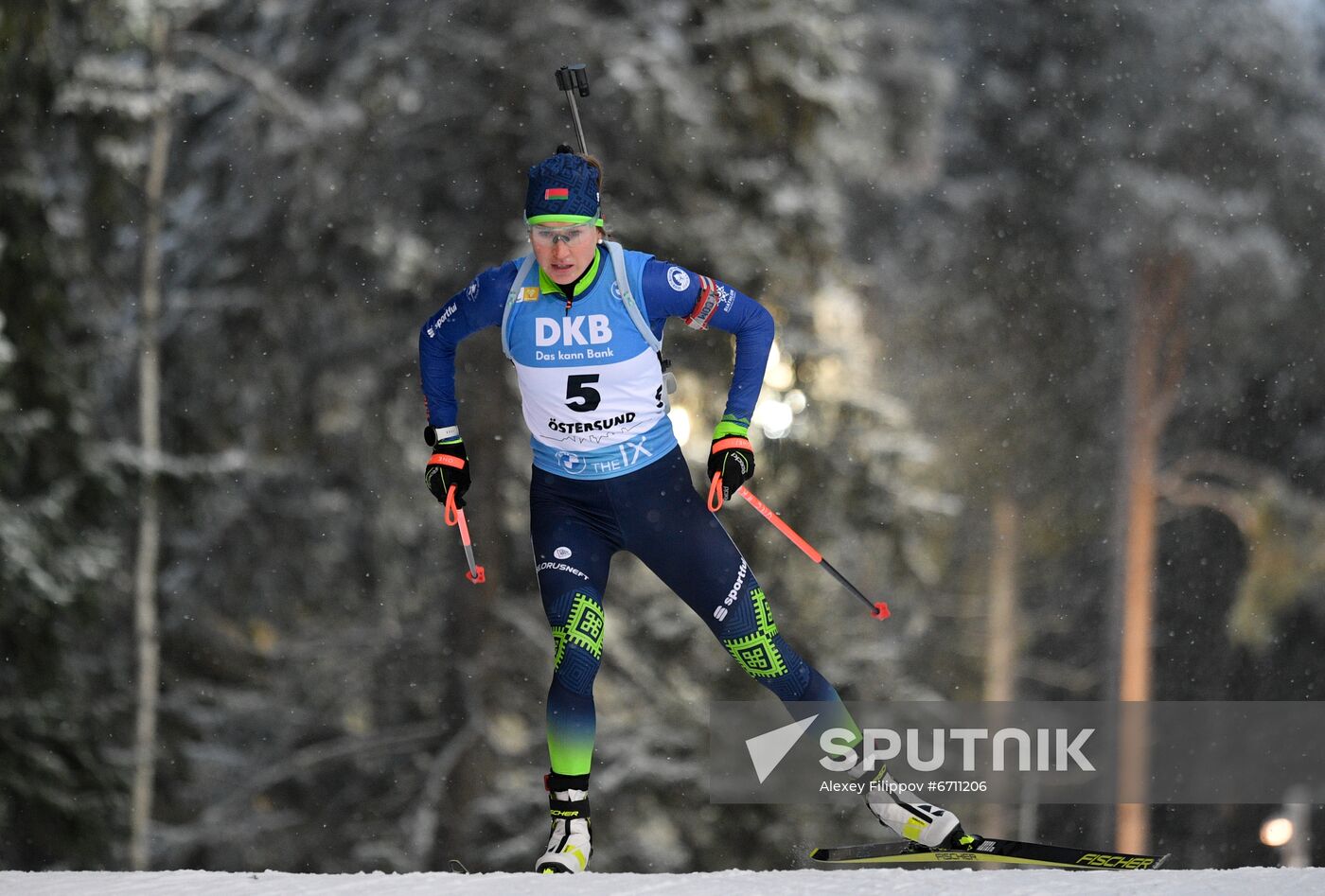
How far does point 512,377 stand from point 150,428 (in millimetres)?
2794

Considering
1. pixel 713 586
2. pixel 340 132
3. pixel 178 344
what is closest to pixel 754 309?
pixel 713 586

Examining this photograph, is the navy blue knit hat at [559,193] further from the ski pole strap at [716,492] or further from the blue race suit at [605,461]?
the ski pole strap at [716,492]

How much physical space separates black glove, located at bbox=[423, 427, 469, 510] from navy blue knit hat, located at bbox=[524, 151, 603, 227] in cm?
73

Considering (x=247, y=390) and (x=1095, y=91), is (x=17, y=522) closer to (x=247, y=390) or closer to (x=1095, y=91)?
(x=247, y=390)

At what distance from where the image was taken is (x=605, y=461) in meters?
4.12

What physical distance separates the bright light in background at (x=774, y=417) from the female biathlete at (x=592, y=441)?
4887mm

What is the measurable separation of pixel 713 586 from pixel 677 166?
5.31 meters

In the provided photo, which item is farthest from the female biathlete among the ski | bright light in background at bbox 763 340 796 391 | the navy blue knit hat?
bright light in background at bbox 763 340 796 391

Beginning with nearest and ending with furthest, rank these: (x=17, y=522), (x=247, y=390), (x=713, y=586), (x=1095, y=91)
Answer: (x=713, y=586) < (x=17, y=522) < (x=247, y=390) < (x=1095, y=91)

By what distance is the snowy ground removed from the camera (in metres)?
3.82

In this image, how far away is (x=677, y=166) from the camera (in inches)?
353

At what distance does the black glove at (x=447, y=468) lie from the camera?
4168 mm

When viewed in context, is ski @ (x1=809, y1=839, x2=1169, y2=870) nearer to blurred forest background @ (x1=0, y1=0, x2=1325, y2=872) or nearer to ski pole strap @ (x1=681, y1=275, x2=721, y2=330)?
ski pole strap @ (x1=681, y1=275, x2=721, y2=330)

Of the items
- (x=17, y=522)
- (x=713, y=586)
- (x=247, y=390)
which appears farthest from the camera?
(x=247, y=390)
